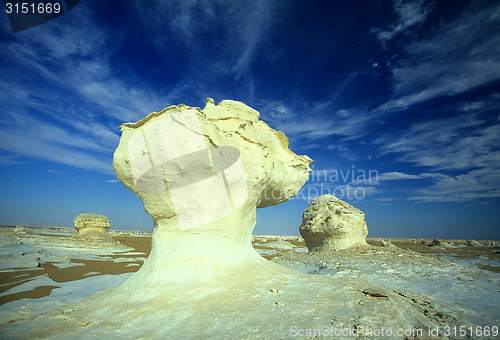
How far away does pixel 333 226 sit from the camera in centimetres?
977

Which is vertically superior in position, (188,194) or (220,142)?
(220,142)

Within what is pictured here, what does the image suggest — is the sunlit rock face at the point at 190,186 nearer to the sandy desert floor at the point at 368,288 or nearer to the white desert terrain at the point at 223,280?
the white desert terrain at the point at 223,280

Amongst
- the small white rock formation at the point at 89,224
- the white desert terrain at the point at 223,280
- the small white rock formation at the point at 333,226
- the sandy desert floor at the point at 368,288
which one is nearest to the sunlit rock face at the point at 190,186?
the white desert terrain at the point at 223,280

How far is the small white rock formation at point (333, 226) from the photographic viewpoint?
9.75 m

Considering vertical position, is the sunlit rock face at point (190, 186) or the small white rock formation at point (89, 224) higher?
the sunlit rock face at point (190, 186)

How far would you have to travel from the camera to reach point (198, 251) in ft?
14.4

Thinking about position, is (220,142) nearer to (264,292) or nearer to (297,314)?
(264,292)

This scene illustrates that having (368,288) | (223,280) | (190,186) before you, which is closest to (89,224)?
(190,186)

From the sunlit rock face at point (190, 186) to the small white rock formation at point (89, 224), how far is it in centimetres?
2003

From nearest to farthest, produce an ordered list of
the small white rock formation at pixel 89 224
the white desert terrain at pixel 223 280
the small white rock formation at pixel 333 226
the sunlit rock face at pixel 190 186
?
the white desert terrain at pixel 223 280 < the sunlit rock face at pixel 190 186 < the small white rock formation at pixel 333 226 < the small white rock formation at pixel 89 224

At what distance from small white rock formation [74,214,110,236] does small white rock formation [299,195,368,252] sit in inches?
752

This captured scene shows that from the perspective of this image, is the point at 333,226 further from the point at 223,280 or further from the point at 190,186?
the point at 190,186

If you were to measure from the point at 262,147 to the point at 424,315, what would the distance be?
12.9ft

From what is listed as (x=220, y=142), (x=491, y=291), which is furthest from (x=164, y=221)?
(x=491, y=291)
